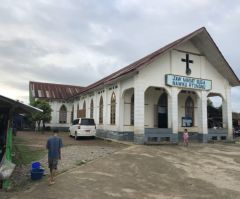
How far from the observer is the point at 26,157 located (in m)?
13.0

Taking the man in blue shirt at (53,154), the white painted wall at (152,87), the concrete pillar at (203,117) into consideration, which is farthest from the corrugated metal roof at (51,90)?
the man in blue shirt at (53,154)

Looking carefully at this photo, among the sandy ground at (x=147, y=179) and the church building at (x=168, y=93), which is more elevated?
the church building at (x=168, y=93)

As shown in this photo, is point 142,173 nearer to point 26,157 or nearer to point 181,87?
point 26,157

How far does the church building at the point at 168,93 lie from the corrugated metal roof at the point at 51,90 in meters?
12.0

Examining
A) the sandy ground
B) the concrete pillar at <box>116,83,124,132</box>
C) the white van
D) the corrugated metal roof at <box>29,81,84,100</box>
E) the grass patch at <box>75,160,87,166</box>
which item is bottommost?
the sandy ground

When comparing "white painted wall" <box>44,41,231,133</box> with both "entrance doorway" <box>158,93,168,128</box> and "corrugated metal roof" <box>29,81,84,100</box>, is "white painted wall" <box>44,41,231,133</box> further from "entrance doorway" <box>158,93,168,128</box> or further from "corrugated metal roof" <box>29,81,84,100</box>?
"corrugated metal roof" <box>29,81,84,100</box>

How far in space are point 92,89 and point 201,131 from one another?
35.3 feet

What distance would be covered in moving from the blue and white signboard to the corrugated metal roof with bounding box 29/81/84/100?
18.5m

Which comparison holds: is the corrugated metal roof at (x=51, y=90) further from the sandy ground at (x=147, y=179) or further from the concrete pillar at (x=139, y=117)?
the sandy ground at (x=147, y=179)

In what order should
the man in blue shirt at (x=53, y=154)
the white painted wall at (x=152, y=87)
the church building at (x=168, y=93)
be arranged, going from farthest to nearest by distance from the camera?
1. the church building at (x=168, y=93)
2. the white painted wall at (x=152, y=87)
3. the man in blue shirt at (x=53, y=154)

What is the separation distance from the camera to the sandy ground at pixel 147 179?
793 centimetres

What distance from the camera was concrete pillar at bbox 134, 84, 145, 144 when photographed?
60.5ft

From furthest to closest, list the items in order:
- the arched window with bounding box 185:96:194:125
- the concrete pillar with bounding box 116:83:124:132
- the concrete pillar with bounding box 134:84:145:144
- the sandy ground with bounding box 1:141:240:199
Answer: the arched window with bounding box 185:96:194:125, the concrete pillar with bounding box 116:83:124:132, the concrete pillar with bounding box 134:84:145:144, the sandy ground with bounding box 1:141:240:199

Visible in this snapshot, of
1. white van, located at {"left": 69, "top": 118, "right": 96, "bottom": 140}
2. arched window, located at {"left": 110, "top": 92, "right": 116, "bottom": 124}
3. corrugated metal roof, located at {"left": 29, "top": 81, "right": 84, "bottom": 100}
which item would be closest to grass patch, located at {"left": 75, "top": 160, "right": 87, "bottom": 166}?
white van, located at {"left": 69, "top": 118, "right": 96, "bottom": 140}
